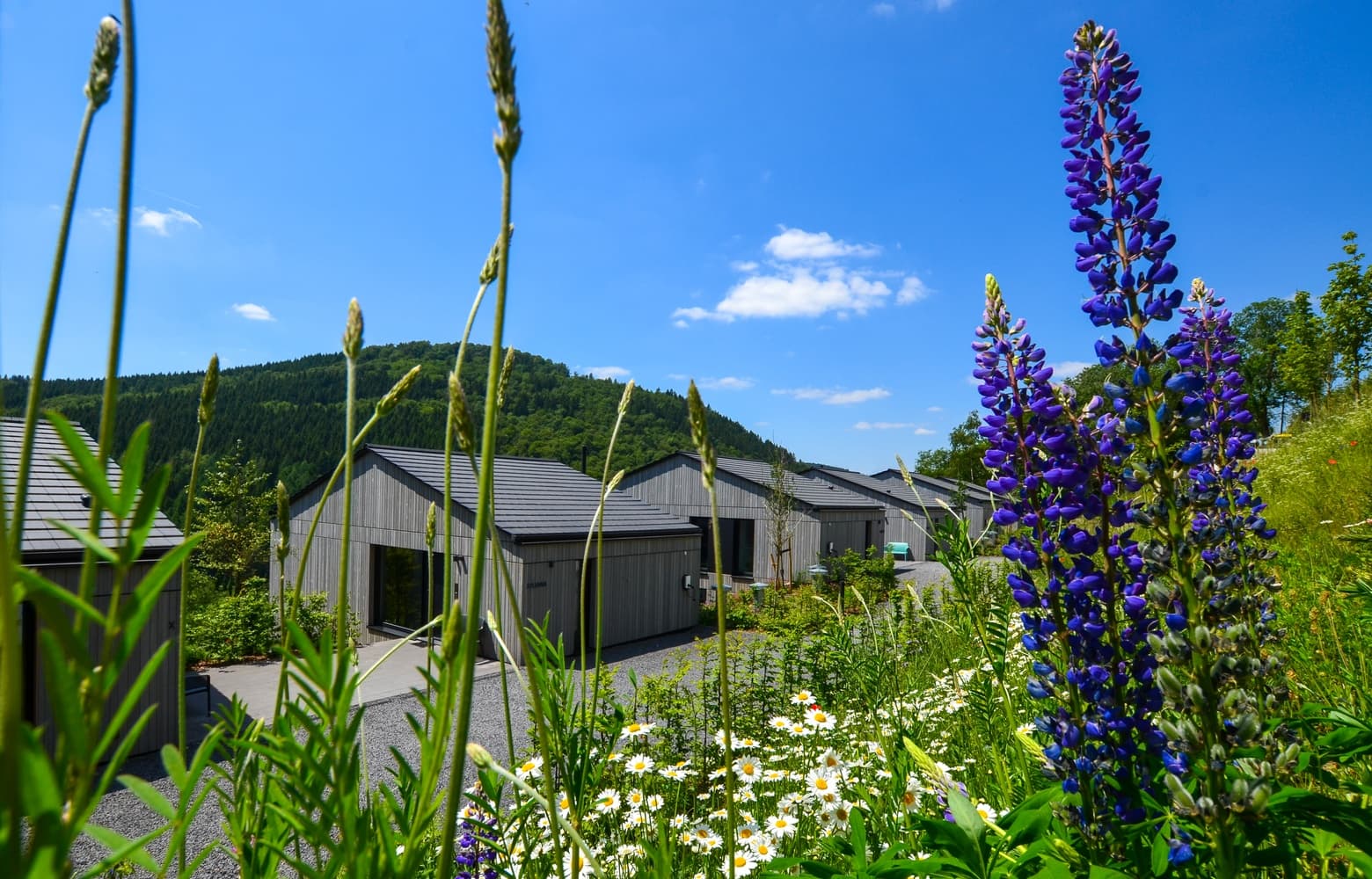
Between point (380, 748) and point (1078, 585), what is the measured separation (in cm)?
965

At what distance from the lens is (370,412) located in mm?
34719

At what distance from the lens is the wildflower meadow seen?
451 millimetres

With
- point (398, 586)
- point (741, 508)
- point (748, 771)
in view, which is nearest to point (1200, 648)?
point (748, 771)

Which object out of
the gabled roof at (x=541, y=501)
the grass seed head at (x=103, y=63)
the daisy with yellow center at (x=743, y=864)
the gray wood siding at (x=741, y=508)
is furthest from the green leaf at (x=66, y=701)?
the gray wood siding at (x=741, y=508)

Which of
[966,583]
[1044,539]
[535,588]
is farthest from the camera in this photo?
[535,588]

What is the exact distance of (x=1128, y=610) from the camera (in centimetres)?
144

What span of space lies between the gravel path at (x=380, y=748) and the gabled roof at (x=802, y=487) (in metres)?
9.92

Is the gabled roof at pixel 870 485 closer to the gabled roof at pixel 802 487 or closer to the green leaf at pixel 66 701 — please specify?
the gabled roof at pixel 802 487

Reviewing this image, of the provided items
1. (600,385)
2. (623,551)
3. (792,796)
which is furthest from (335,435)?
(792,796)

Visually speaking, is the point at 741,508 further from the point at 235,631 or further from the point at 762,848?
the point at 762,848

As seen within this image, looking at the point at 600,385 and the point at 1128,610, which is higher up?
the point at 600,385

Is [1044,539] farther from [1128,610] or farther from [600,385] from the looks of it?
[600,385]

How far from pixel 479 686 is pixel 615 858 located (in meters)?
11.0

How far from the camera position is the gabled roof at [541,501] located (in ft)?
49.9
